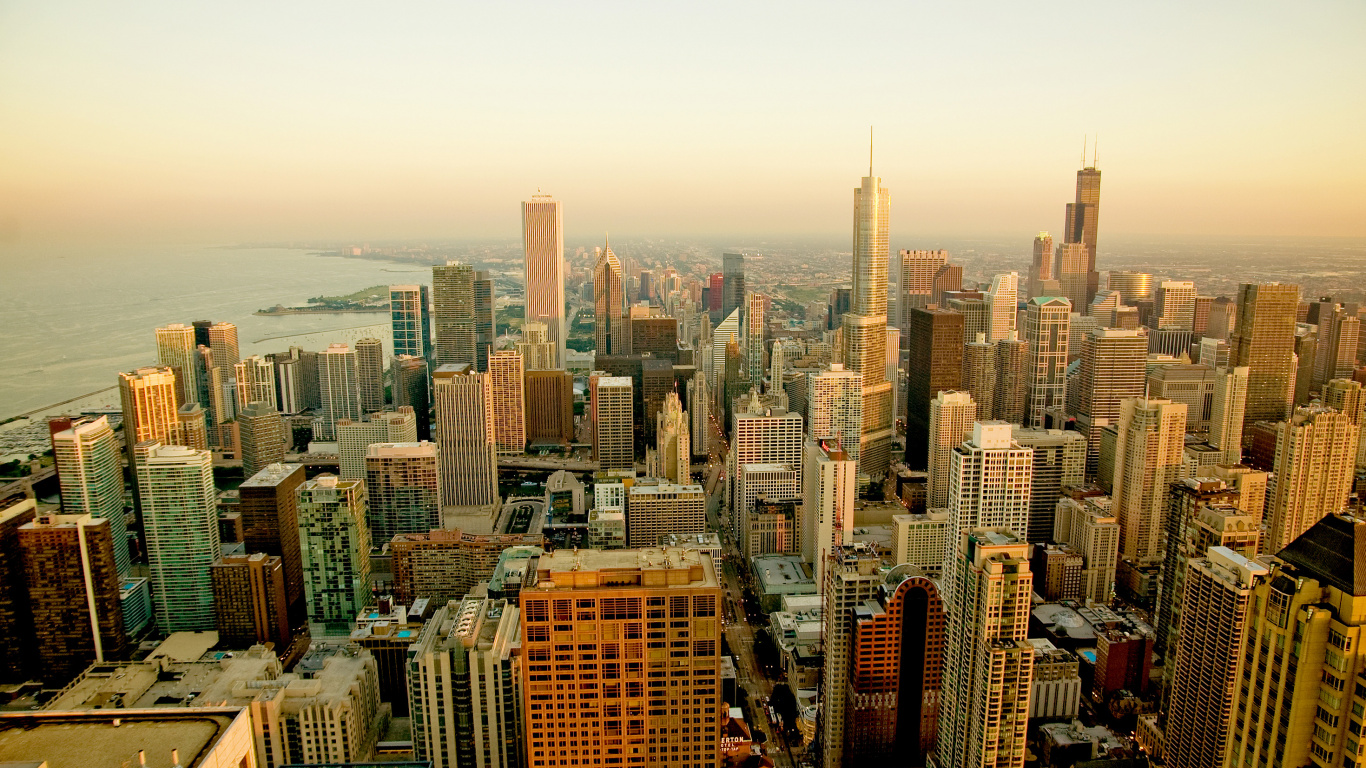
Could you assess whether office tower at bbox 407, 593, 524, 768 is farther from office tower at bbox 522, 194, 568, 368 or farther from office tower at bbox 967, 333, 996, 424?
office tower at bbox 522, 194, 568, 368

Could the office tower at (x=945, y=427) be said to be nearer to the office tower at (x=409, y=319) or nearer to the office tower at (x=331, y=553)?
the office tower at (x=331, y=553)

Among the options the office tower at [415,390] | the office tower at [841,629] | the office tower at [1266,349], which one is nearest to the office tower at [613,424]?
the office tower at [415,390]

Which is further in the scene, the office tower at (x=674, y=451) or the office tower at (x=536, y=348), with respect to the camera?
the office tower at (x=536, y=348)

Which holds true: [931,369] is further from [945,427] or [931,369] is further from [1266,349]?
[1266,349]

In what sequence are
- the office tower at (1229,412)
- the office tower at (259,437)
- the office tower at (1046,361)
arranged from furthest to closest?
the office tower at (1046,361) → the office tower at (259,437) → the office tower at (1229,412)

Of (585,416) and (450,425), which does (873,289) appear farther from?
(450,425)

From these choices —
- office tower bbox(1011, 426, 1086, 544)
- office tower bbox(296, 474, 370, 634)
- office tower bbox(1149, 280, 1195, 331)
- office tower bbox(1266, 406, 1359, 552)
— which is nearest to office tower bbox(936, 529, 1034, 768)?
office tower bbox(1266, 406, 1359, 552)

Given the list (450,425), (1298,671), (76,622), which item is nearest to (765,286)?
(450,425)
